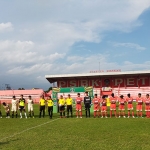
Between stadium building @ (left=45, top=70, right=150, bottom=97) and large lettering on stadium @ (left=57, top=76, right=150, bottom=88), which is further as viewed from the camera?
large lettering on stadium @ (left=57, top=76, right=150, bottom=88)

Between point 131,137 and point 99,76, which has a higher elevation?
point 99,76

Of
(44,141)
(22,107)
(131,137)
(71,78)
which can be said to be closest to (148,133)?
(131,137)

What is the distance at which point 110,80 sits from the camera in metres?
59.8

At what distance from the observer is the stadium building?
56.5 metres

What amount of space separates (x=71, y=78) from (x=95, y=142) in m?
52.3

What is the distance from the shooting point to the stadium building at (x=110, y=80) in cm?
5647

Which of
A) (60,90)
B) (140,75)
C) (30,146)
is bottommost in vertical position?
(30,146)

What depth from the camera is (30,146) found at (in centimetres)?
959

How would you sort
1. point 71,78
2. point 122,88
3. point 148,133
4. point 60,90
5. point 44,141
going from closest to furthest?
A: point 44,141
point 148,133
point 60,90
point 122,88
point 71,78

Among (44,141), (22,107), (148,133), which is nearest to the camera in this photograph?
(44,141)

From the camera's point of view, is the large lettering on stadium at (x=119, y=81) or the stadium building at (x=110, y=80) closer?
the stadium building at (x=110, y=80)

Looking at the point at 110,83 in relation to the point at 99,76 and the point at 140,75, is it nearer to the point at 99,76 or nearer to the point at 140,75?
the point at 99,76

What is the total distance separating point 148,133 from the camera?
11.9 m

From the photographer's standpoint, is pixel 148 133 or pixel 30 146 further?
pixel 148 133
